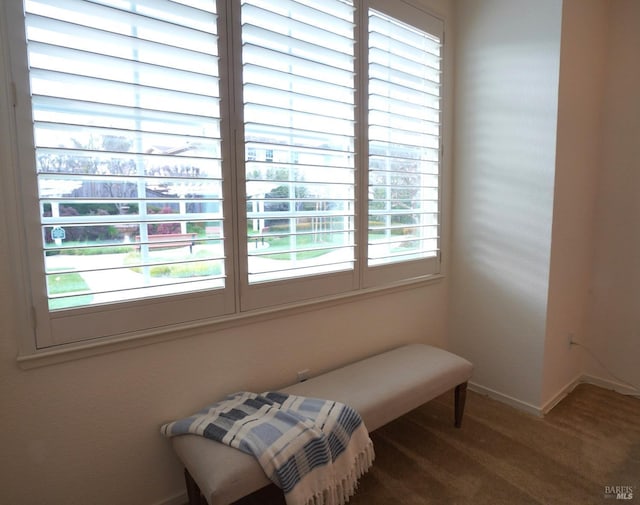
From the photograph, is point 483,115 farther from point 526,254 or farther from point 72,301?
point 72,301

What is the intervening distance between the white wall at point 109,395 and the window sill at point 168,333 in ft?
0.10

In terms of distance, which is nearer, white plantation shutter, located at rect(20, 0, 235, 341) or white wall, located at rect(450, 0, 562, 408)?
white plantation shutter, located at rect(20, 0, 235, 341)

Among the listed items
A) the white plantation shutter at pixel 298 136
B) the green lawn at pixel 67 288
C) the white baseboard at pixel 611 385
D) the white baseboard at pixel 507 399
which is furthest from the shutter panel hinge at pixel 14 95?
the white baseboard at pixel 611 385

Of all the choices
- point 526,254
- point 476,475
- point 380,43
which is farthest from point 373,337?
point 380,43

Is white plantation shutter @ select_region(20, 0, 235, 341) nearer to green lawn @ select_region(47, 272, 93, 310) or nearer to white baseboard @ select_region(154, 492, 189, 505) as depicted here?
green lawn @ select_region(47, 272, 93, 310)

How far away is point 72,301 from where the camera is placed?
4.71ft

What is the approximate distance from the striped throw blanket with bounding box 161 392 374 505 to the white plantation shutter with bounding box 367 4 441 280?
3.15ft

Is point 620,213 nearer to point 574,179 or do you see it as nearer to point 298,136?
point 574,179

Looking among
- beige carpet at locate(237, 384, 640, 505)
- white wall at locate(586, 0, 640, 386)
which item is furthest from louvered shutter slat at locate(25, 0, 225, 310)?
white wall at locate(586, 0, 640, 386)

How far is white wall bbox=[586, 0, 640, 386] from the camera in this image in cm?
258

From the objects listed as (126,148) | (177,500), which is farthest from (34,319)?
(177,500)

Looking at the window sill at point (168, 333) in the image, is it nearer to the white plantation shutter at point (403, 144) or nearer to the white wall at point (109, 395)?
the white wall at point (109, 395)

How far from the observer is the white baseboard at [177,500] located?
5.59 ft

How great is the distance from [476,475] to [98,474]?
1.66 meters
